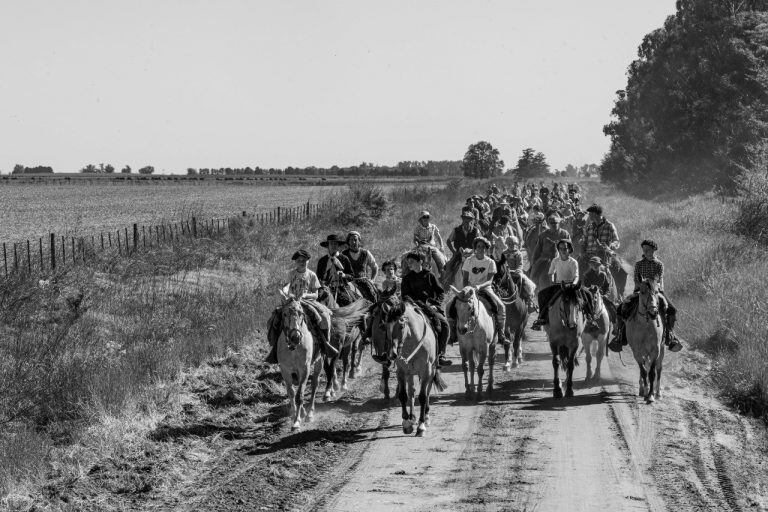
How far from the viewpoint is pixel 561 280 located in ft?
48.5

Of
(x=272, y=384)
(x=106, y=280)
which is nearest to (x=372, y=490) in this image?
(x=272, y=384)

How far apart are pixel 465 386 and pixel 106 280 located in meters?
10.7

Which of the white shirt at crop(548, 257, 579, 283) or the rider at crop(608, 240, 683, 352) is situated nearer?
the rider at crop(608, 240, 683, 352)

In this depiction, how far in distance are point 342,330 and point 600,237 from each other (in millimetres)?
6448

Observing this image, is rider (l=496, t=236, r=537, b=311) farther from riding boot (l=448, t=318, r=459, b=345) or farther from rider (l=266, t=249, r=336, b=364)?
rider (l=266, t=249, r=336, b=364)

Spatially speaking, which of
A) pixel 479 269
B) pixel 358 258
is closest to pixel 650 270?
pixel 479 269

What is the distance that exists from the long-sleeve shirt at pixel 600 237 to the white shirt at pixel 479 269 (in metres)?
3.54

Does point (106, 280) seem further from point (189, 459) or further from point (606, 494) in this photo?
point (606, 494)

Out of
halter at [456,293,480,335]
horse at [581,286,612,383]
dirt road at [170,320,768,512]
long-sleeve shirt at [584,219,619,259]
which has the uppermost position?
long-sleeve shirt at [584,219,619,259]

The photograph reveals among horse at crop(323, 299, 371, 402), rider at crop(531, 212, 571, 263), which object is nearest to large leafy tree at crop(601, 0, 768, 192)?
rider at crop(531, 212, 571, 263)

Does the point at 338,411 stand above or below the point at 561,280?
→ below

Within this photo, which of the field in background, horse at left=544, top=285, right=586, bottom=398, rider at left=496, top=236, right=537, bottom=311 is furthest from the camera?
the field in background

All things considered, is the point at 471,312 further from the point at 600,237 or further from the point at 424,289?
the point at 600,237

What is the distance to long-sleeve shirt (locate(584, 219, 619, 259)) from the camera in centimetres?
1742
